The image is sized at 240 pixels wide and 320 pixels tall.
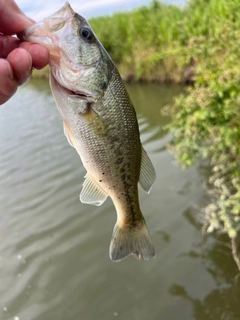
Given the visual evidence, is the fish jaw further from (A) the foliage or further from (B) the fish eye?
(A) the foliage

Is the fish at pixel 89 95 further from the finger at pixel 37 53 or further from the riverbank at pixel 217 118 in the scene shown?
the riverbank at pixel 217 118

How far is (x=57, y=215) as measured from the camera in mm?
6215

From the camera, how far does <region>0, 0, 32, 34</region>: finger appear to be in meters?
1.79

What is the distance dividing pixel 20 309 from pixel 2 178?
158 inches

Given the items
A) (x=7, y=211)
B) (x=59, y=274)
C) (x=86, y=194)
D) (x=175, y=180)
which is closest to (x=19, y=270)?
(x=59, y=274)

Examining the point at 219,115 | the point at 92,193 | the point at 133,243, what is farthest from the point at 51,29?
the point at 219,115

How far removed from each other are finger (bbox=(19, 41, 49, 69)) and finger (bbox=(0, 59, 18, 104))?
0.38ft

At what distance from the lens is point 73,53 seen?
5.74 ft

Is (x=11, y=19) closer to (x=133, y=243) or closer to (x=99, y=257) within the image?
(x=133, y=243)

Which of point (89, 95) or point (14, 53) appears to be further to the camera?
point (89, 95)

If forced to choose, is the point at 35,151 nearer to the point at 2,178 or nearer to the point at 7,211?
the point at 2,178

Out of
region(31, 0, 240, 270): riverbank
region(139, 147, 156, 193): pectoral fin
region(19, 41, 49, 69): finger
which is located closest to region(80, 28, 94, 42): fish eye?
region(19, 41, 49, 69): finger

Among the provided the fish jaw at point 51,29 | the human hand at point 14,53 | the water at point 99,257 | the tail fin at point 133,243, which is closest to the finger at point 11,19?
the human hand at point 14,53

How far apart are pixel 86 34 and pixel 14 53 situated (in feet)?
1.31
